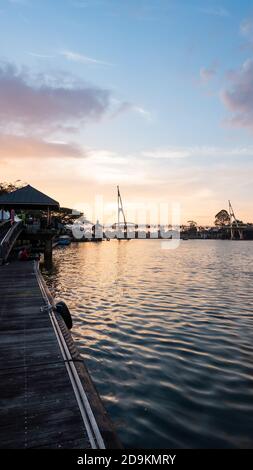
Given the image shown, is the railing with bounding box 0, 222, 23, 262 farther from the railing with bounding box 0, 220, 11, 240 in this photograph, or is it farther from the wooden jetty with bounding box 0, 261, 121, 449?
the wooden jetty with bounding box 0, 261, 121, 449

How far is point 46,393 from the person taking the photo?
223 inches

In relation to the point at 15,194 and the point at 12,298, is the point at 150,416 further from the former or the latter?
the point at 15,194

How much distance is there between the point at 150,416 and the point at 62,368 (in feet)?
7.10

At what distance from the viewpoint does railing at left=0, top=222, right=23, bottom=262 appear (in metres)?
24.4

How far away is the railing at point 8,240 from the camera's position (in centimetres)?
2443

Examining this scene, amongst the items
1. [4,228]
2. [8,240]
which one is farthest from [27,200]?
[8,240]

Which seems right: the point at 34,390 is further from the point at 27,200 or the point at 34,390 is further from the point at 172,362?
the point at 27,200

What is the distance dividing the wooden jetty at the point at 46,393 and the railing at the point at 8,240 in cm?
1494

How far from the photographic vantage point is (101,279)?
2644 cm

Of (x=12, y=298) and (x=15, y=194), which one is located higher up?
(x=15, y=194)

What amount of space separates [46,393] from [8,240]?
21946mm

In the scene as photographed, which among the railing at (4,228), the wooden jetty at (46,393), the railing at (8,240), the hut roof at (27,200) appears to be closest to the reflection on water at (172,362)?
the wooden jetty at (46,393)
